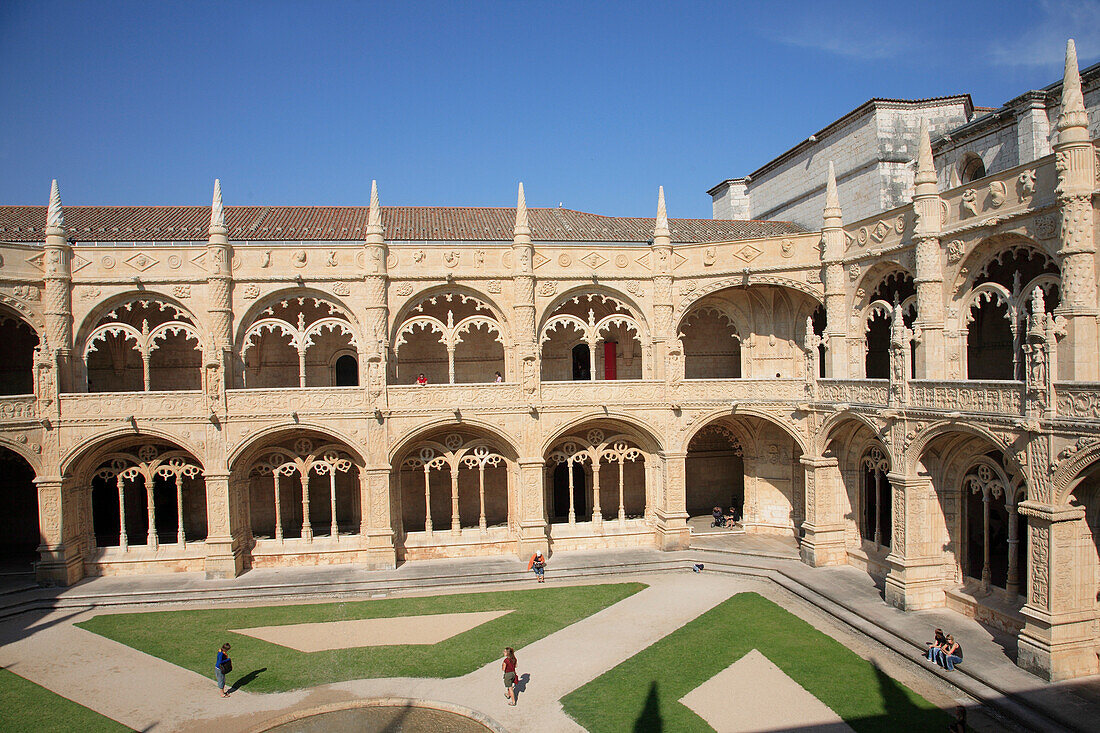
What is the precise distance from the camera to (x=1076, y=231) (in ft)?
49.5

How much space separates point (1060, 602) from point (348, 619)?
1761cm

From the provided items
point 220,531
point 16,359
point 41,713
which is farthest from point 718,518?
point 16,359

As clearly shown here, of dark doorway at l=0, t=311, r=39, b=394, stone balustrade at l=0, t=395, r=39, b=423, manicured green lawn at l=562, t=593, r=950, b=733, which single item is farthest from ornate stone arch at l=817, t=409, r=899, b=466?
dark doorway at l=0, t=311, r=39, b=394

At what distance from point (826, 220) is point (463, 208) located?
605 inches

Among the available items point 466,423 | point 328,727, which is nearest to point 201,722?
point 328,727

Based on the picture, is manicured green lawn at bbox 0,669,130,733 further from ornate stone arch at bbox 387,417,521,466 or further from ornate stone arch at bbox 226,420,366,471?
ornate stone arch at bbox 387,417,521,466

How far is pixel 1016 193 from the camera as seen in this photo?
16.8 m

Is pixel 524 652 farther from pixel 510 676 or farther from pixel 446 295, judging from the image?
pixel 446 295

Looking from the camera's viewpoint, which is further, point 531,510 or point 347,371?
point 347,371

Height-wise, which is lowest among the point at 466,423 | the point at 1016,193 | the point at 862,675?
the point at 862,675

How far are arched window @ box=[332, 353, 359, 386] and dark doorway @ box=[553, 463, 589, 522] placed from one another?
9360 millimetres

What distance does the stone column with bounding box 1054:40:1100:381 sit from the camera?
15.0 meters

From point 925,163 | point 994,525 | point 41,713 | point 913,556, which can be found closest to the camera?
point 41,713

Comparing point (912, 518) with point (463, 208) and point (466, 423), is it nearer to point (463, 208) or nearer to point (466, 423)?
point (466, 423)
